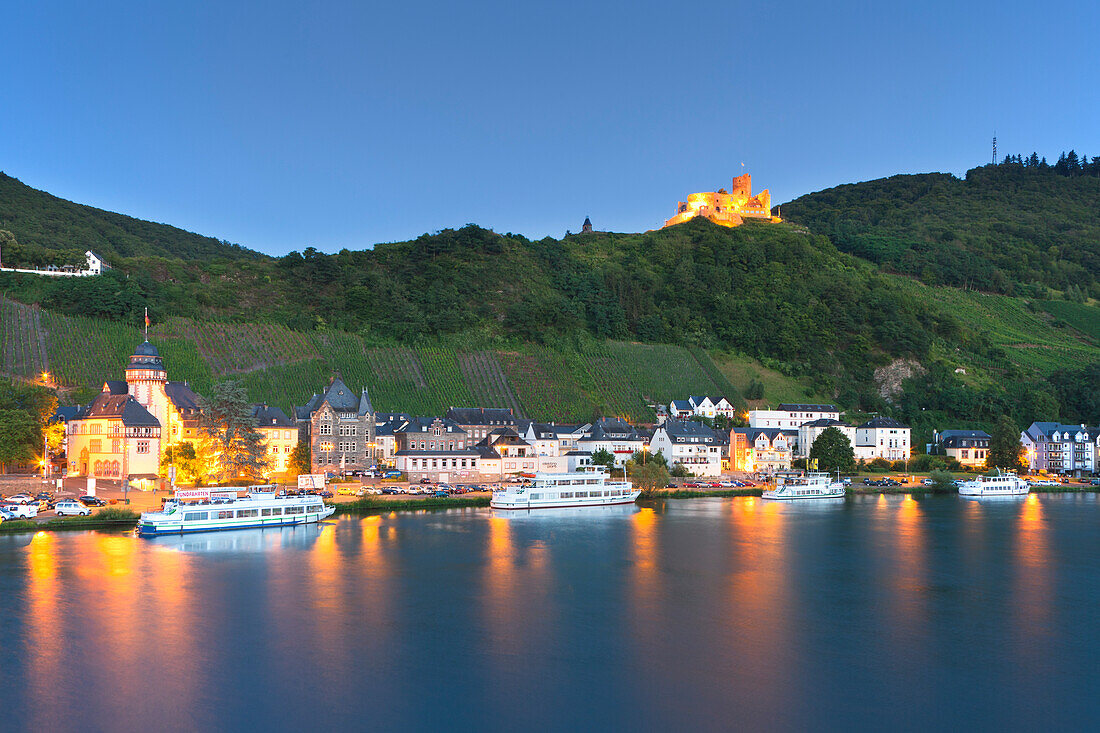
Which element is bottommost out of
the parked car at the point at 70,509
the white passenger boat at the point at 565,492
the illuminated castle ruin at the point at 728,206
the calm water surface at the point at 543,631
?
the calm water surface at the point at 543,631

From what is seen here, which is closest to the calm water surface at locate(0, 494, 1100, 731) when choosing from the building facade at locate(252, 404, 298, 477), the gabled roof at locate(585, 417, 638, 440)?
the building facade at locate(252, 404, 298, 477)

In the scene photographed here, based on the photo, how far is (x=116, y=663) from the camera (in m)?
18.4

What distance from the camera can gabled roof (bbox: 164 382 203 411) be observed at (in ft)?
153

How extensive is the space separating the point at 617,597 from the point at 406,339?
45.4 meters

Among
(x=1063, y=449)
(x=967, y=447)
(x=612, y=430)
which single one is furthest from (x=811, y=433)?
(x=1063, y=449)

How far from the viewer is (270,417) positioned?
48.9 meters

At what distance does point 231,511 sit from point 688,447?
29.0 metres

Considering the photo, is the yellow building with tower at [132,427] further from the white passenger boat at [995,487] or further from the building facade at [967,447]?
the building facade at [967,447]

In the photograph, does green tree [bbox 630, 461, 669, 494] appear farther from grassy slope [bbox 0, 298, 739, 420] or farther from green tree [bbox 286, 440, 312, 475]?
green tree [bbox 286, 440, 312, 475]

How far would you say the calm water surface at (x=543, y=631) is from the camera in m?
16.3

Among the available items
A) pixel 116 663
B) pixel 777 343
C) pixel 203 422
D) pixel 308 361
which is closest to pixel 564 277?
pixel 777 343

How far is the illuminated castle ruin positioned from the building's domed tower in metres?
78.2

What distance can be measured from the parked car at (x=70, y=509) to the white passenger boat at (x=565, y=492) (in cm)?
1715

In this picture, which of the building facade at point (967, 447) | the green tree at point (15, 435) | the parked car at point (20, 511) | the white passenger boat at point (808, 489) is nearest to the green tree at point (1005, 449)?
the building facade at point (967, 447)
